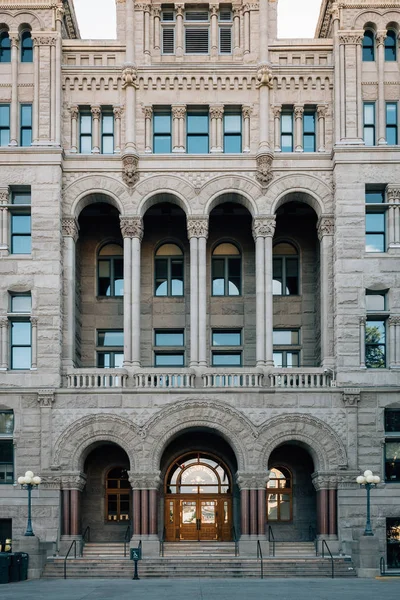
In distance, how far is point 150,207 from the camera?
50.0 meters

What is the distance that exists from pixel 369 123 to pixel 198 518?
64.3ft

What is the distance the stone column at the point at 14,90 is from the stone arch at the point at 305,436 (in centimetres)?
1701

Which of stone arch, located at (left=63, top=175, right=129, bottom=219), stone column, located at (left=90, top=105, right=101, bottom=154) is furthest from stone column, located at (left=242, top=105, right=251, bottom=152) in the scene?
stone column, located at (left=90, top=105, right=101, bottom=154)

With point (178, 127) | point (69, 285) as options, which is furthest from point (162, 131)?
point (69, 285)

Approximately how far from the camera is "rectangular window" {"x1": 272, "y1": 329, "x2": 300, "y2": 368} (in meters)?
50.4

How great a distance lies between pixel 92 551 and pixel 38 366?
8234 mm

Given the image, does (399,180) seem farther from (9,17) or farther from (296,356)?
(9,17)

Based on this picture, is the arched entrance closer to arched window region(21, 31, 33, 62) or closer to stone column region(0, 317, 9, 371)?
stone column region(0, 317, 9, 371)

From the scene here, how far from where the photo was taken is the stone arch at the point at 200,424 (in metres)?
44.6

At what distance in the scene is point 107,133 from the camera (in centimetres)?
4825

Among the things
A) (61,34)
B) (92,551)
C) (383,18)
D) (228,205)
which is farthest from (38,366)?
(383,18)

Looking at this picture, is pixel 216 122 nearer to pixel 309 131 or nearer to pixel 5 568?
pixel 309 131

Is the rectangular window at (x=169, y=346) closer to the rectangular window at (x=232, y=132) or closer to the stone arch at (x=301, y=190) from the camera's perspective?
the stone arch at (x=301, y=190)

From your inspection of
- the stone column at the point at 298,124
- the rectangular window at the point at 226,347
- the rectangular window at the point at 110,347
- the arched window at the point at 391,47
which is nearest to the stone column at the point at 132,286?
the rectangular window at the point at 110,347
